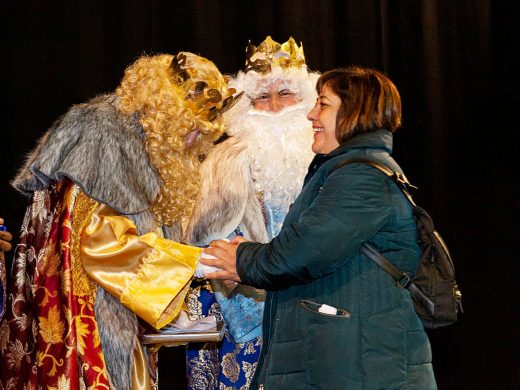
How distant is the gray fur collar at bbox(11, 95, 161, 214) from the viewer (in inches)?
104

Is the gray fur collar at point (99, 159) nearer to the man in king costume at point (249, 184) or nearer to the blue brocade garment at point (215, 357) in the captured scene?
the man in king costume at point (249, 184)

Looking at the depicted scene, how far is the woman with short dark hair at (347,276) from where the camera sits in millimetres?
2131

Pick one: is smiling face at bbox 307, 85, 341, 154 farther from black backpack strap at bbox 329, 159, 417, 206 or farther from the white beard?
the white beard

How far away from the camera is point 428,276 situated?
7.29 feet

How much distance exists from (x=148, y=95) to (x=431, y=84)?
92.9 inches

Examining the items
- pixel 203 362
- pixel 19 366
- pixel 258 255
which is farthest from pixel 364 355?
pixel 203 362

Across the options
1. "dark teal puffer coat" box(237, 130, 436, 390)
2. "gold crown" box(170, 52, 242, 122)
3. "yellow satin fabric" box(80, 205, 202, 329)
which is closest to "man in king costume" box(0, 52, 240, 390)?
"yellow satin fabric" box(80, 205, 202, 329)

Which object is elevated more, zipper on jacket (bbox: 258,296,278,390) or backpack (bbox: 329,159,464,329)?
backpack (bbox: 329,159,464,329)

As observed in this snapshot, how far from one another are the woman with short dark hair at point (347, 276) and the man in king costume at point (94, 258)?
0.50 m

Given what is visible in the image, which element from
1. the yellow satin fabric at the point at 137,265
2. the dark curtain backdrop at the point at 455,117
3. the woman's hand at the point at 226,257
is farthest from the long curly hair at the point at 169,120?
the dark curtain backdrop at the point at 455,117

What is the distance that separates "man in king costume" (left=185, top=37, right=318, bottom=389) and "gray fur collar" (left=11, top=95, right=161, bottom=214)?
0.81 m

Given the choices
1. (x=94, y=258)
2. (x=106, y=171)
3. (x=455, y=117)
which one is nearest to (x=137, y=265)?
(x=94, y=258)

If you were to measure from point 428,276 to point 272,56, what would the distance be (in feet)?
6.52

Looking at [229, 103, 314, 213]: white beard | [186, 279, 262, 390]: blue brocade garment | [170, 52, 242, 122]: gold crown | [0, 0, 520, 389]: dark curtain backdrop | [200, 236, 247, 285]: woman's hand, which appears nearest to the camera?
[200, 236, 247, 285]: woman's hand
